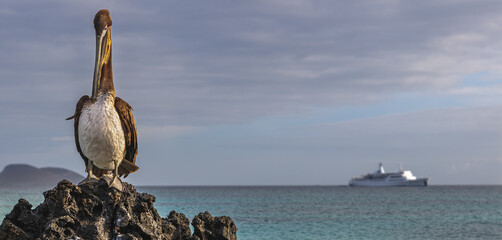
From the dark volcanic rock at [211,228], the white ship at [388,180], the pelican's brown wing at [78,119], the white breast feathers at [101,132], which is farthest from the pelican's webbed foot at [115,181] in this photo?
the white ship at [388,180]

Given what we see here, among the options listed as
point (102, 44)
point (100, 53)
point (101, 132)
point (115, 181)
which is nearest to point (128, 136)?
point (101, 132)

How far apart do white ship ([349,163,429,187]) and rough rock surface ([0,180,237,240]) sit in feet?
437

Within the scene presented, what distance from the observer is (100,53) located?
28.4 ft

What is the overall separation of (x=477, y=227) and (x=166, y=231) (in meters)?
29.2

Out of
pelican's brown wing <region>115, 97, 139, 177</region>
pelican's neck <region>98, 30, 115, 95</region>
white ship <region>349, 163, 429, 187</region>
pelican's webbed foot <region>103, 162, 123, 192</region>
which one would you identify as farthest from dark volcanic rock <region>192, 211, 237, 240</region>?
white ship <region>349, 163, 429, 187</region>

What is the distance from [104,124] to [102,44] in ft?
4.55

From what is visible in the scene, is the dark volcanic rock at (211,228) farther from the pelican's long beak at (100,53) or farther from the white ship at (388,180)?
the white ship at (388,180)

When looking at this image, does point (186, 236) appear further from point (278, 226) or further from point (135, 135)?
point (278, 226)

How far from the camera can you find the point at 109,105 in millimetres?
8430

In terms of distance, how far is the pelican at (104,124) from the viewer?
8.33 m

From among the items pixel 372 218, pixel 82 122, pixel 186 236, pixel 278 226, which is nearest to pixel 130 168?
pixel 82 122

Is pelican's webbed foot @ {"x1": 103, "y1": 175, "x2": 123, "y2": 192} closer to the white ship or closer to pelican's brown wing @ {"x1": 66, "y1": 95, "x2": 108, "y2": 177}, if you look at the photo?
pelican's brown wing @ {"x1": 66, "y1": 95, "x2": 108, "y2": 177}

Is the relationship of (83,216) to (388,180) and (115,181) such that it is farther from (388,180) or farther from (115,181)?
(388,180)

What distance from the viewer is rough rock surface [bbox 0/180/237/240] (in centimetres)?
765
